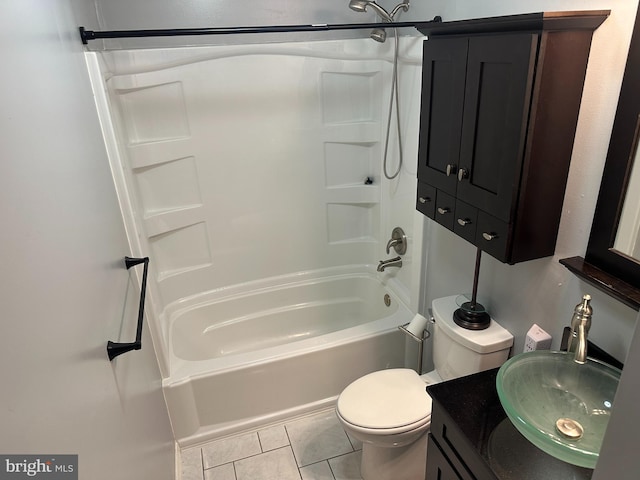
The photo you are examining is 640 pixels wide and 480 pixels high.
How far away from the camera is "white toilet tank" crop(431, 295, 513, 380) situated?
5.05 feet

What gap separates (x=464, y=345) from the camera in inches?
61.9

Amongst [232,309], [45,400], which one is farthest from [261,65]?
[45,400]

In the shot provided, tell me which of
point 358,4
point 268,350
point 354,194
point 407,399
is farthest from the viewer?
point 354,194

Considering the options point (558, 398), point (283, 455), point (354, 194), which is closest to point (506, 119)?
point (558, 398)

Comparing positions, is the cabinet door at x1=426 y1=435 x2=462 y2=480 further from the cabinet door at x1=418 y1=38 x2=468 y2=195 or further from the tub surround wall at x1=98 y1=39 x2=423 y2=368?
the tub surround wall at x1=98 y1=39 x2=423 y2=368

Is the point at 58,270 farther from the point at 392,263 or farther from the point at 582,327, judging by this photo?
the point at 392,263

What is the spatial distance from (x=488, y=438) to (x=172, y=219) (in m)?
1.89

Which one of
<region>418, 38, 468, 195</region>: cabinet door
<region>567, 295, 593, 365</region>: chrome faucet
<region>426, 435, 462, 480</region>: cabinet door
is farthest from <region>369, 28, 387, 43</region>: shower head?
<region>426, 435, 462, 480</region>: cabinet door

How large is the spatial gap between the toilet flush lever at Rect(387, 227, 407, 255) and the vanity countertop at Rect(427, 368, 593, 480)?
1.09 metres

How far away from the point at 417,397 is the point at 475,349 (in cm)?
31

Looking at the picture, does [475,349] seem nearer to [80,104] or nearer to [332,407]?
[332,407]

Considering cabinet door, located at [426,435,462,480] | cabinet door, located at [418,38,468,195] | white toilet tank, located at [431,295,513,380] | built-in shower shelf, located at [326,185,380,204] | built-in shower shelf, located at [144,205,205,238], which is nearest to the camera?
cabinet door, located at [426,435,462,480]

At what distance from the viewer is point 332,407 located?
224 cm

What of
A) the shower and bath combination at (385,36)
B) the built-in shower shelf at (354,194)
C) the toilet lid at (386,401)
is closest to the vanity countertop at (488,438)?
the toilet lid at (386,401)
